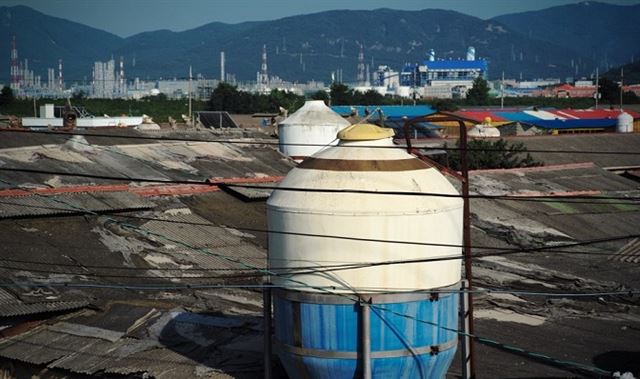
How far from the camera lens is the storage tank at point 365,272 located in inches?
497

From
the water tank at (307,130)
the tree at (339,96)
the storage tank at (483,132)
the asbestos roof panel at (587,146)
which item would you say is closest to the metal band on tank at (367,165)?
the water tank at (307,130)

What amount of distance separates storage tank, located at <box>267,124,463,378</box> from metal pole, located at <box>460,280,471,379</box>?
0.88 feet

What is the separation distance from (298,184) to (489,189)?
21224 millimetres

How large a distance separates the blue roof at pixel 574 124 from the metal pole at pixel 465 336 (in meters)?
60.9

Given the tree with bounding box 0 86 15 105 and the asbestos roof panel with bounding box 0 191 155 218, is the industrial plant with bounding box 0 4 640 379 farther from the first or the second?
the tree with bounding box 0 86 15 105

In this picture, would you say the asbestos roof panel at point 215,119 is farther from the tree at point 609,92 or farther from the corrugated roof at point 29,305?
the tree at point 609,92

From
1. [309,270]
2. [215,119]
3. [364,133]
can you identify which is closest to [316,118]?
[364,133]

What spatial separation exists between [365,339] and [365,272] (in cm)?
80

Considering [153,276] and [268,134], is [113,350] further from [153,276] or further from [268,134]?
[268,134]

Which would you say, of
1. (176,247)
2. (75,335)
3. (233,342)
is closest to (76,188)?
(176,247)

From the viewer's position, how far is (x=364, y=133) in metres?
13.8

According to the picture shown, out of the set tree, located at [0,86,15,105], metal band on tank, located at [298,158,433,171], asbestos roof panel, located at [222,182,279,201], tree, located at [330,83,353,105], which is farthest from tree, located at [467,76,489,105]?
metal band on tank, located at [298,158,433,171]

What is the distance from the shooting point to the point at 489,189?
33812 mm

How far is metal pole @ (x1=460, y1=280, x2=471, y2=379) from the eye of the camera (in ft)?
44.6
